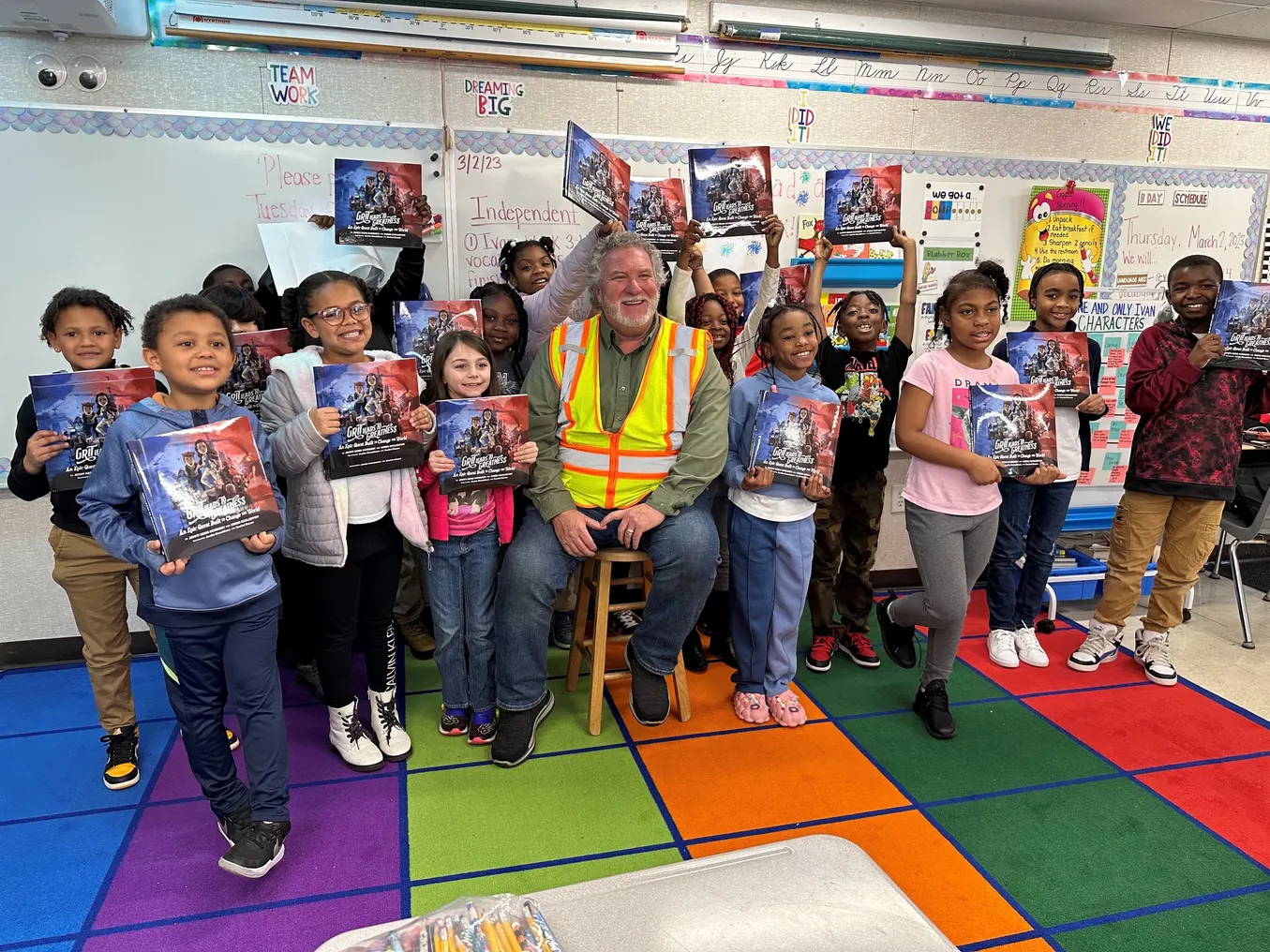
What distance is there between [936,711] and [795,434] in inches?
44.0

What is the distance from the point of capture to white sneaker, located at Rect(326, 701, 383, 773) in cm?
245

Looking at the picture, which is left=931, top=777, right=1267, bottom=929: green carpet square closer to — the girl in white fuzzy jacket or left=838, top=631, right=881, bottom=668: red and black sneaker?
left=838, top=631, right=881, bottom=668: red and black sneaker

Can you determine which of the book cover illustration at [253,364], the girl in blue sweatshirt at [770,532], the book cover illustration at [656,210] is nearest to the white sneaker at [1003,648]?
the girl in blue sweatshirt at [770,532]

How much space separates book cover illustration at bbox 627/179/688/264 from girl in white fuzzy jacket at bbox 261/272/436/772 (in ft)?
3.60

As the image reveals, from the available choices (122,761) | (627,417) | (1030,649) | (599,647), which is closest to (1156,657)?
(1030,649)

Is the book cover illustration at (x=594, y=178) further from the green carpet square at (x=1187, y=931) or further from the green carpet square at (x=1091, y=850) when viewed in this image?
the green carpet square at (x=1187, y=931)

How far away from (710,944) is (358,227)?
245 cm

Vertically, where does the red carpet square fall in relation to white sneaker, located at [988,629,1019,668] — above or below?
below

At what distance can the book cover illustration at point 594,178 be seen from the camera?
8.04 feet

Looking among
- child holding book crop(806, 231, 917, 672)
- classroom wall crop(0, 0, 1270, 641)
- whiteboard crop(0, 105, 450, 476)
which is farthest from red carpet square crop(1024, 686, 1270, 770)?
whiteboard crop(0, 105, 450, 476)

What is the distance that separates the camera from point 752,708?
2742 mm

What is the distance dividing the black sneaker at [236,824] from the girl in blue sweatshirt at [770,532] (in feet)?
5.18

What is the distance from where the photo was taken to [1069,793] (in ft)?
7.84

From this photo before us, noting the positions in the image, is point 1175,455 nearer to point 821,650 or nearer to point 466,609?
point 821,650
